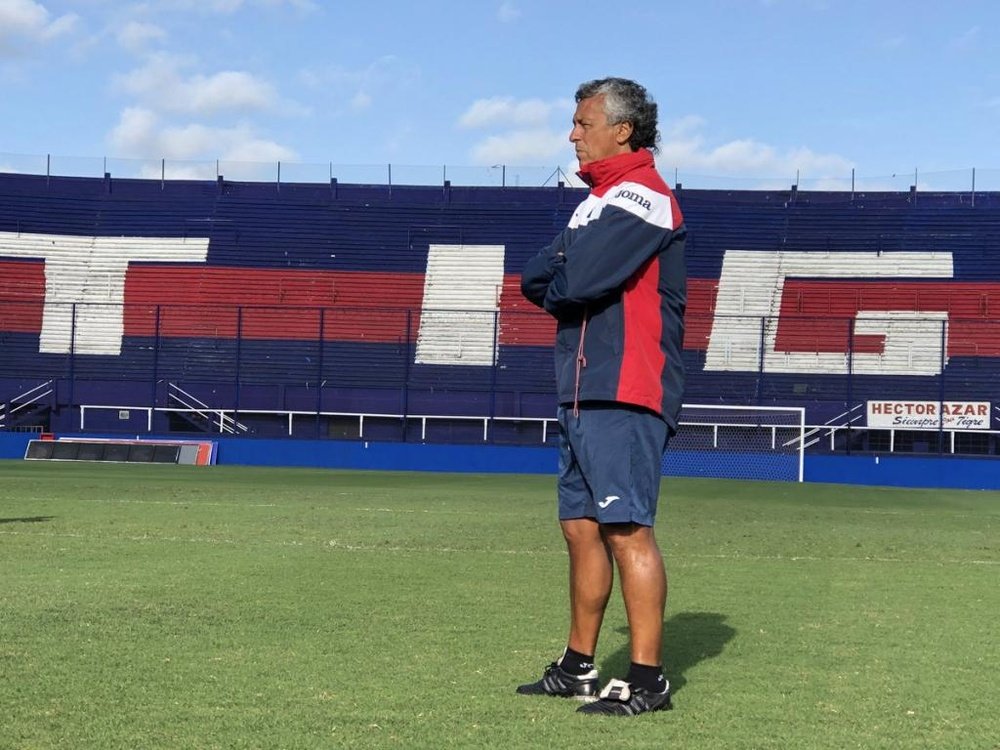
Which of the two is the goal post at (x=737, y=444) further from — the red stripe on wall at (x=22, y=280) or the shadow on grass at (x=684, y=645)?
the shadow on grass at (x=684, y=645)

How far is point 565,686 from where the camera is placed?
4.15 m

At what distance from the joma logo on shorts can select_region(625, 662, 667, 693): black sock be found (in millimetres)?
1397

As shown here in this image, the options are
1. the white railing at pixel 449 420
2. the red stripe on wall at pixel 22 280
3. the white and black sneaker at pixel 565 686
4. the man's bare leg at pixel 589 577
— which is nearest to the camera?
the white and black sneaker at pixel 565 686

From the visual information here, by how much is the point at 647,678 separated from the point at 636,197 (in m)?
1.46

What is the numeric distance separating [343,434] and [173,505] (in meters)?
20.7

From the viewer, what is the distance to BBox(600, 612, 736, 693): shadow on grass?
4621 millimetres

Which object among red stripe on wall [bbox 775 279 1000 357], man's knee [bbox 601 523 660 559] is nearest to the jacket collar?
man's knee [bbox 601 523 660 559]

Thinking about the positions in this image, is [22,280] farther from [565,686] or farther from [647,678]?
[647,678]

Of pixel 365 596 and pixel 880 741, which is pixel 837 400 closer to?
pixel 365 596

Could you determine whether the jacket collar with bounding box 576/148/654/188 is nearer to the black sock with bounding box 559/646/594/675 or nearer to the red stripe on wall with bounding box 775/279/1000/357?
the black sock with bounding box 559/646/594/675

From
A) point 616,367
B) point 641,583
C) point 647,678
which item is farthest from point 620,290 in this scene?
point 647,678

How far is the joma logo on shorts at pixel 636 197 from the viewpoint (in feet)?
13.3


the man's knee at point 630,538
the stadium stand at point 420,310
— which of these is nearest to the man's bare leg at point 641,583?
the man's knee at point 630,538

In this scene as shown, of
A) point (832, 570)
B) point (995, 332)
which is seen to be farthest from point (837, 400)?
point (832, 570)
